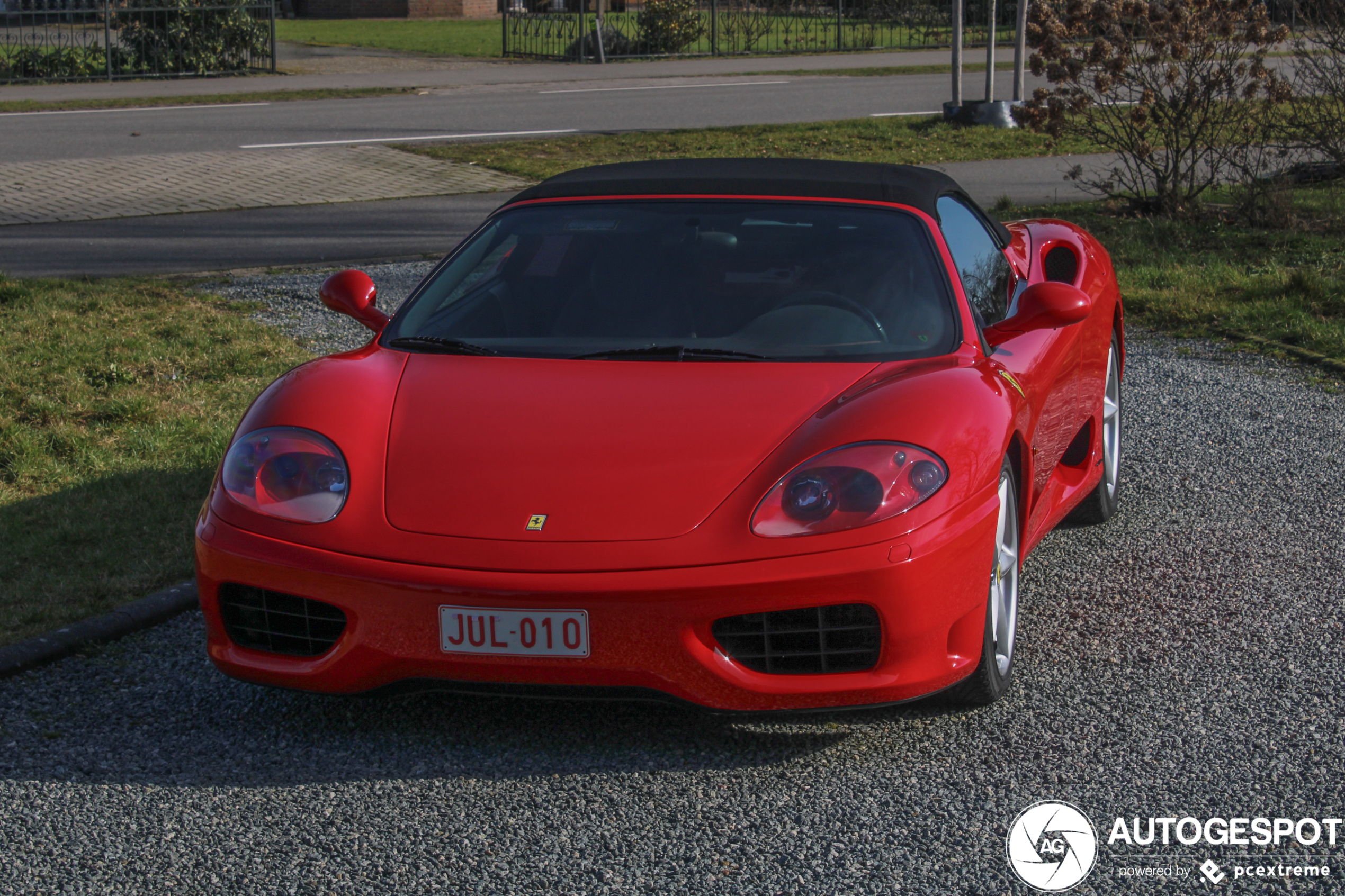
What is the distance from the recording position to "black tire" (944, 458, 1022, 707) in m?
3.42

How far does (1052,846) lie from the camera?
293 centimetres

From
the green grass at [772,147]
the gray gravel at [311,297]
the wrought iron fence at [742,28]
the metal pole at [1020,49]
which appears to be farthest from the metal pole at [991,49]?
the wrought iron fence at [742,28]

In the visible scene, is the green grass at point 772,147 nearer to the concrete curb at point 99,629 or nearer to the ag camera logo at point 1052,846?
the concrete curb at point 99,629

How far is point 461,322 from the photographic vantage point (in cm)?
417

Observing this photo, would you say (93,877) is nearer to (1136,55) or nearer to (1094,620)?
(1094,620)

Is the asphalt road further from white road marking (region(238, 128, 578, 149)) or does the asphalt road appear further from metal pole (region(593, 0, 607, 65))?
metal pole (region(593, 0, 607, 65))

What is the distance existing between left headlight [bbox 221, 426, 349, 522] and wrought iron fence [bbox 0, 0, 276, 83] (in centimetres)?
2266

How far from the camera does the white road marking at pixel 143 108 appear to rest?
61.9 feet

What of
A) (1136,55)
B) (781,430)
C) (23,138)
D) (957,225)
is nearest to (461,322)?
(781,430)

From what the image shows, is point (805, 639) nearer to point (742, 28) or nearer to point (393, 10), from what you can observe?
point (742, 28)

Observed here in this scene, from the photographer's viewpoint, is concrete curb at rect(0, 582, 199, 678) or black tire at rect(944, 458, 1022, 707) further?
concrete curb at rect(0, 582, 199, 678)

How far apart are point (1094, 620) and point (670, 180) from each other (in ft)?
6.20

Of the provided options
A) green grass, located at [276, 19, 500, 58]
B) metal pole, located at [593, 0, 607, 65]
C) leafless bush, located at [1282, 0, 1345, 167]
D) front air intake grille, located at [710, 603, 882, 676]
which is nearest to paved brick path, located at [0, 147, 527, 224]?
leafless bush, located at [1282, 0, 1345, 167]

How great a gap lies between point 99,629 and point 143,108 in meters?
17.4
